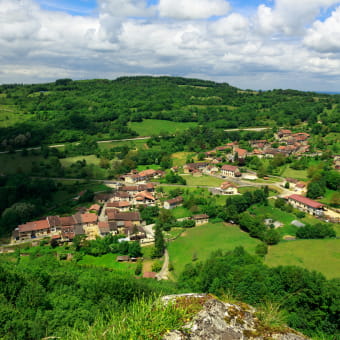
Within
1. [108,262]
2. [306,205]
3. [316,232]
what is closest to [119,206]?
[108,262]

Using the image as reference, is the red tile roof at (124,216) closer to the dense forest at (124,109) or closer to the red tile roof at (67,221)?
the red tile roof at (67,221)

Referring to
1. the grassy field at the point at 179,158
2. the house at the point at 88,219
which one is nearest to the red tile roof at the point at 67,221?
the house at the point at 88,219

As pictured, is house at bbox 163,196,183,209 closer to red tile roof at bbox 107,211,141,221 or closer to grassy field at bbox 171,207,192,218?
grassy field at bbox 171,207,192,218

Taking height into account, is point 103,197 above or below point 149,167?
below

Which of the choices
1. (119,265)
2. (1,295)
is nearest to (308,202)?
(119,265)

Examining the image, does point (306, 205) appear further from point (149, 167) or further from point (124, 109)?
point (124, 109)

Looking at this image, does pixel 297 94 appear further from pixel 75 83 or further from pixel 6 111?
pixel 6 111
